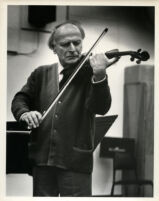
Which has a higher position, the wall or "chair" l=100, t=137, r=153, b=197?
the wall

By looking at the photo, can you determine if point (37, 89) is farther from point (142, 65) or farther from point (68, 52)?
point (142, 65)

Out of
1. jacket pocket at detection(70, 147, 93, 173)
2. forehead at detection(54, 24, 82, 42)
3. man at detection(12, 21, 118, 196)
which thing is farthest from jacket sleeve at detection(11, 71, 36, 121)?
jacket pocket at detection(70, 147, 93, 173)

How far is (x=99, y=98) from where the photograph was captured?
1.54m

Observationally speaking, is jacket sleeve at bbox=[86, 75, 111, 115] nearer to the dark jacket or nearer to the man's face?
the dark jacket

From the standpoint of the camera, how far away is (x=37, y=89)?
158 cm

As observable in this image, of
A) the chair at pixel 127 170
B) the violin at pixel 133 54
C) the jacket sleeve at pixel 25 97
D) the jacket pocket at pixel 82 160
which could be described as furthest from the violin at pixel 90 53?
the chair at pixel 127 170

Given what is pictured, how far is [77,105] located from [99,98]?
4.9 inches

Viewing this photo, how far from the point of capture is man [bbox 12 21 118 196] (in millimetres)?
1537

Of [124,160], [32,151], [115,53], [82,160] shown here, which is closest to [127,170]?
[124,160]

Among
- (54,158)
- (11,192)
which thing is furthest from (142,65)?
(11,192)

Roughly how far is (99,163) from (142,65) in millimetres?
572

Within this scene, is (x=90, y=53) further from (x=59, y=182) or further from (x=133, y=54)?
(x=59, y=182)

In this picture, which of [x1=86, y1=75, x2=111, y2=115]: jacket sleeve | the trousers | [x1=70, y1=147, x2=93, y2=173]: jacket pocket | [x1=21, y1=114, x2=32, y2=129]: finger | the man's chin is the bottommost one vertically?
the trousers

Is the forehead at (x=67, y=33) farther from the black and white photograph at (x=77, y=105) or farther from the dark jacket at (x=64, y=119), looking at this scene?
the dark jacket at (x=64, y=119)
